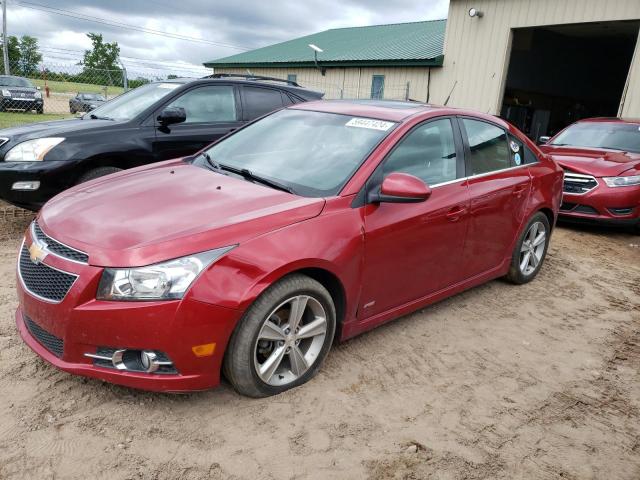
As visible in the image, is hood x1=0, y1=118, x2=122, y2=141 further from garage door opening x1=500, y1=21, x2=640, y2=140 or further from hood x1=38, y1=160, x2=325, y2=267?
garage door opening x1=500, y1=21, x2=640, y2=140

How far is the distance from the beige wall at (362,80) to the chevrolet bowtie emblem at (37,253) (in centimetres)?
1307

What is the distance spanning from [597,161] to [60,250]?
7220 millimetres

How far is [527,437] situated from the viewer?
2.72 metres

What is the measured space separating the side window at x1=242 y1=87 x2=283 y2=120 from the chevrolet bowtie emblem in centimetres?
395

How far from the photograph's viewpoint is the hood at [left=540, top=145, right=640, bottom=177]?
23.4 feet

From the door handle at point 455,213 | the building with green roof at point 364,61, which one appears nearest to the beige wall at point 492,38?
the building with green roof at point 364,61

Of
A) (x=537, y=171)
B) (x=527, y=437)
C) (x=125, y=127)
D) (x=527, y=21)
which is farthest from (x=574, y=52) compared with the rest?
(x=527, y=437)

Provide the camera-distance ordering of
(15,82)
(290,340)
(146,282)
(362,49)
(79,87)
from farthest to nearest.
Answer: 1. (15,82)
2. (362,49)
3. (79,87)
4. (290,340)
5. (146,282)

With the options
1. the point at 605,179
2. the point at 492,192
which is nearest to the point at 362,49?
the point at 605,179

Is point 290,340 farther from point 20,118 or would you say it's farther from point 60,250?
point 20,118

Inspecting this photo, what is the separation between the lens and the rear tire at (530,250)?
4.64 m

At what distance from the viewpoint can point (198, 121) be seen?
5.95 meters

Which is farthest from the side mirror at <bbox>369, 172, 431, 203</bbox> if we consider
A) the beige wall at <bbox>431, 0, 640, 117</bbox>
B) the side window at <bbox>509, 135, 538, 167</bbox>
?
the beige wall at <bbox>431, 0, 640, 117</bbox>

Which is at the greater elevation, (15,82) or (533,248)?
(15,82)
